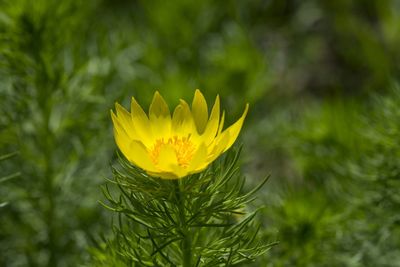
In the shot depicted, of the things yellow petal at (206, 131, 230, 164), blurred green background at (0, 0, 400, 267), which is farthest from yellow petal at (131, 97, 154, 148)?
blurred green background at (0, 0, 400, 267)

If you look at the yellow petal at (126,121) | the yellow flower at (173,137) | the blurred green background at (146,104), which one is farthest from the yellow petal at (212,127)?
the blurred green background at (146,104)

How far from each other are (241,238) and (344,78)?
164cm

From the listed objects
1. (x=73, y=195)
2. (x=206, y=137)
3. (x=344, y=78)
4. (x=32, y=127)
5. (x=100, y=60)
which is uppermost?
(x=344, y=78)

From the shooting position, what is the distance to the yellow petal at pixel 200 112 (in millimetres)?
974

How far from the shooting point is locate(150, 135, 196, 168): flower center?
0.92 metres

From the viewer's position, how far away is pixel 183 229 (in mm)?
969

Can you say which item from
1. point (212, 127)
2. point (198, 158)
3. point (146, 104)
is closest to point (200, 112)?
point (212, 127)

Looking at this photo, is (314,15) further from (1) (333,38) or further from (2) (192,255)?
(2) (192,255)

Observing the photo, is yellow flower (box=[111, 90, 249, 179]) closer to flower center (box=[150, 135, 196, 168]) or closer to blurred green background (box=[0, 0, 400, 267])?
flower center (box=[150, 135, 196, 168])

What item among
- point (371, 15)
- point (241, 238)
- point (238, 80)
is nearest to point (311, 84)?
point (371, 15)

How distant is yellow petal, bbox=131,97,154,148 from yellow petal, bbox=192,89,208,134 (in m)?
0.07

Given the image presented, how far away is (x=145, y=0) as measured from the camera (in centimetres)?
222

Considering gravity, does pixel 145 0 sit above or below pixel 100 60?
above

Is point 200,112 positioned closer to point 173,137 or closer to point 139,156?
point 173,137
